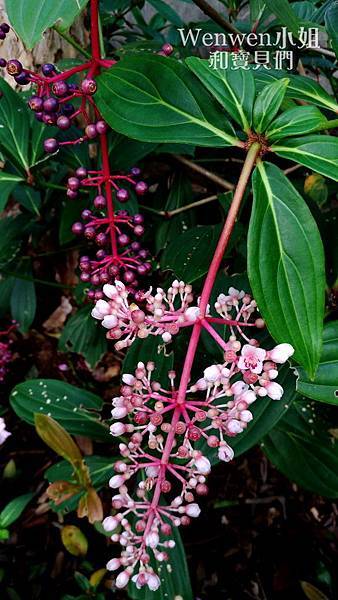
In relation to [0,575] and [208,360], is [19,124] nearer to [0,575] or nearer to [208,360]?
[208,360]

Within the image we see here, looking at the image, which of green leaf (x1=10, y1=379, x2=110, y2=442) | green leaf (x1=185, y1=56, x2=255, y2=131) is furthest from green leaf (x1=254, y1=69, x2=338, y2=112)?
green leaf (x1=10, y1=379, x2=110, y2=442)

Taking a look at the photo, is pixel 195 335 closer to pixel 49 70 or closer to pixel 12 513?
pixel 49 70

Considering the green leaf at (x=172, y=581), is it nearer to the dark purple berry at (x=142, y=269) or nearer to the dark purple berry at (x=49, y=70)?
the dark purple berry at (x=142, y=269)

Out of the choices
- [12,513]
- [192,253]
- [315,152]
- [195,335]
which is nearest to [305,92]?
[315,152]

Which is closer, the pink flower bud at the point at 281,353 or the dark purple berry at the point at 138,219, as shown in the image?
the pink flower bud at the point at 281,353

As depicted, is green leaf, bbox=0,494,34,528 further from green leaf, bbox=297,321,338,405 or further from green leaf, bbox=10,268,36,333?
green leaf, bbox=297,321,338,405

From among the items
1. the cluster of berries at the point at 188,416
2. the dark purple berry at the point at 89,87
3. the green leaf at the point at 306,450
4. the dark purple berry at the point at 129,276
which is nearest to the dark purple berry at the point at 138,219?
the dark purple berry at the point at 129,276
